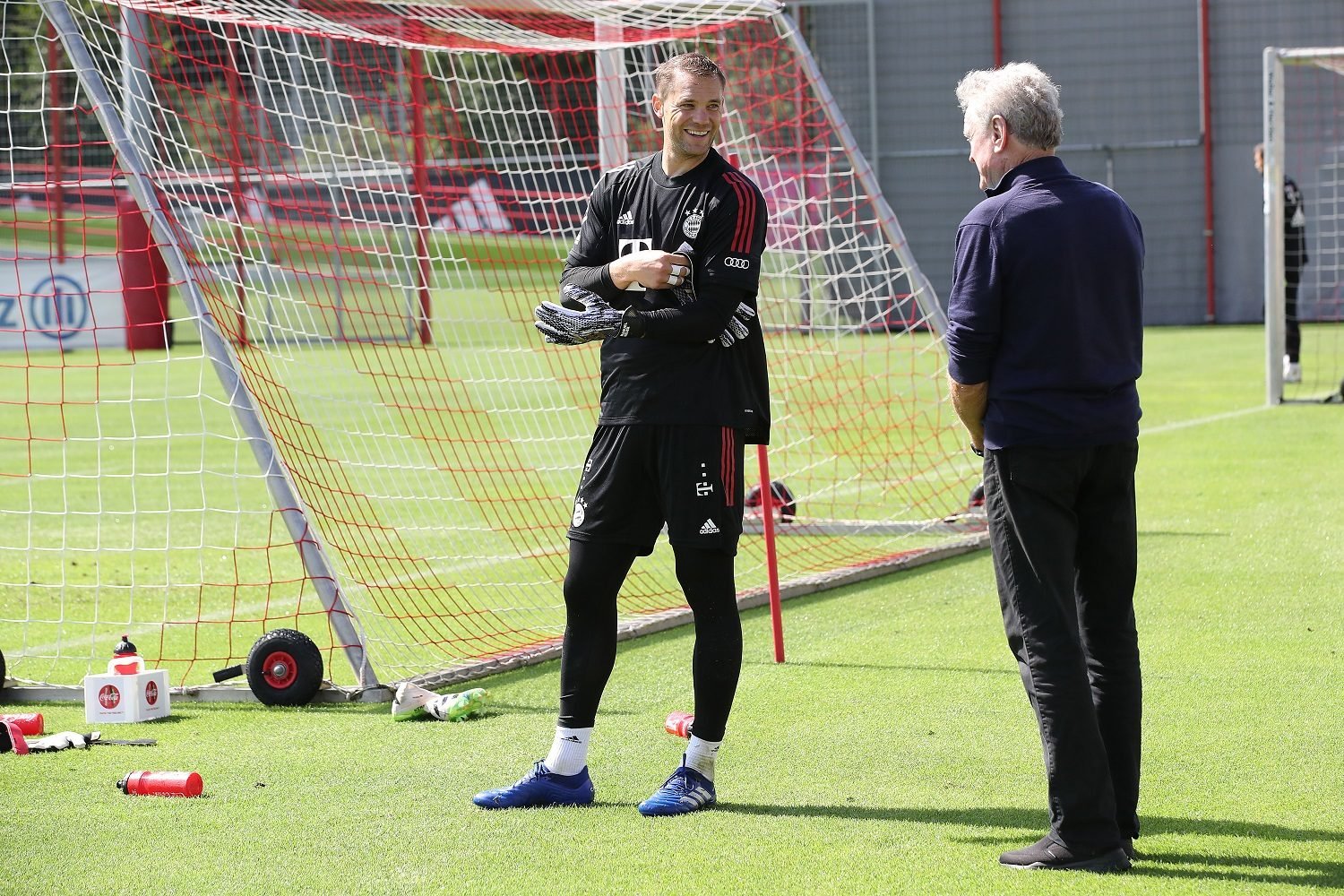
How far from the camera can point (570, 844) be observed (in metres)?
3.76

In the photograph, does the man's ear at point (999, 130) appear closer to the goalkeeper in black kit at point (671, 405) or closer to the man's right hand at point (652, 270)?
the goalkeeper in black kit at point (671, 405)

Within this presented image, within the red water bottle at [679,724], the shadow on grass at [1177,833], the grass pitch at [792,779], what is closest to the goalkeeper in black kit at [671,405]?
the grass pitch at [792,779]

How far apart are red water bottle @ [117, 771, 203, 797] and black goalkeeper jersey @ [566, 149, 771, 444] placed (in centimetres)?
153

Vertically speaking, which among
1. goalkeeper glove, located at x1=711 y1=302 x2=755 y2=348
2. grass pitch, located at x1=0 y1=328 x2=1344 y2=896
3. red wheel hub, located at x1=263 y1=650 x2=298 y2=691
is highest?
goalkeeper glove, located at x1=711 y1=302 x2=755 y2=348

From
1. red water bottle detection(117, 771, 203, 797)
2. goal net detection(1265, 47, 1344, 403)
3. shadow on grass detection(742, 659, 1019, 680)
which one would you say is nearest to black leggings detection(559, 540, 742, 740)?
red water bottle detection(117, 771, 203, 797)

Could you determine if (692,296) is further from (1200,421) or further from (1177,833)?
(1200,421)

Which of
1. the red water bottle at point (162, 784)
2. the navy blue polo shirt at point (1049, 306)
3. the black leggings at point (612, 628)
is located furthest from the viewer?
the red water bottle at point (162, 784)

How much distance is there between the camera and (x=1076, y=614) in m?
3.48

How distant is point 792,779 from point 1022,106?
195 centimetres

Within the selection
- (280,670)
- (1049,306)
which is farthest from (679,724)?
(1049,306)

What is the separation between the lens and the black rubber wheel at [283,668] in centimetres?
521

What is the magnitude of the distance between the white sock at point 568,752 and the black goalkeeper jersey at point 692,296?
831 mm

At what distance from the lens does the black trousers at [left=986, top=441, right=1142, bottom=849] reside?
3430 millimetres

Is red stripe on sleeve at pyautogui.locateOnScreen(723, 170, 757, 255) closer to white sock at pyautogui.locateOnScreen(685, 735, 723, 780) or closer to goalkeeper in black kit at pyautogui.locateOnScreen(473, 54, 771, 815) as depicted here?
goalkeeper in black kit at pyautogui.locateOnScreen(473, 54, 771, 815)
